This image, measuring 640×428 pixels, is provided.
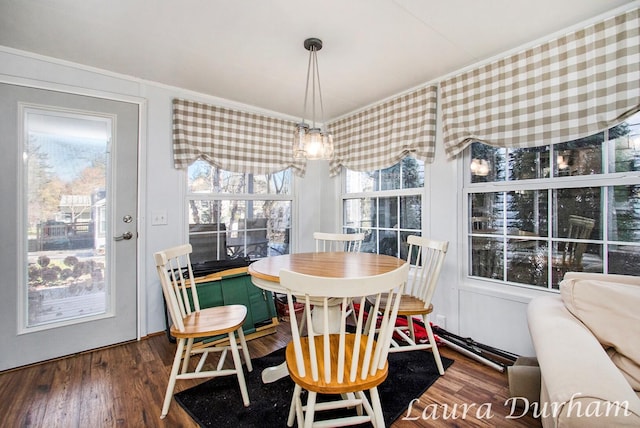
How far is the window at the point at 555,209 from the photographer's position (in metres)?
1.74

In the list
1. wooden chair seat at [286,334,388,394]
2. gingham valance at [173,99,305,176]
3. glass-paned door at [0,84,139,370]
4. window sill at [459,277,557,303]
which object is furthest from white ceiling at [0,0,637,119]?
wooden chair seat at [286,334,388,394]

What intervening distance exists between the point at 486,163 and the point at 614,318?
4.51 feet

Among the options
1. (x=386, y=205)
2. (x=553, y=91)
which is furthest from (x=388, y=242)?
(x=553, y=91)

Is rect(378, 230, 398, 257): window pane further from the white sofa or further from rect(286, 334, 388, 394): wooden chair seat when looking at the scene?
rect(286, 334, 388, 394): wooden chair seat

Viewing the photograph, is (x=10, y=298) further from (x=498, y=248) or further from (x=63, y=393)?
(x=498, y=248)

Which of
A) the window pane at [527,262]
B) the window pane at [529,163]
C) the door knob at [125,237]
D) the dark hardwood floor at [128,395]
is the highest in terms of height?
the window pane at [529,163]

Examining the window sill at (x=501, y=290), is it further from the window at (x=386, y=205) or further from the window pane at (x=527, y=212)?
the window at (x=386, y=205)

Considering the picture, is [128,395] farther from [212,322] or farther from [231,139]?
[231,139]

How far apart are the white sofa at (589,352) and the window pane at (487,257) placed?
641mm

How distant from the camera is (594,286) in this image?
4.38 ft

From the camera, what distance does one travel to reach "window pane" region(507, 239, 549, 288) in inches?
80.6

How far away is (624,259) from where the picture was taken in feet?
5.68

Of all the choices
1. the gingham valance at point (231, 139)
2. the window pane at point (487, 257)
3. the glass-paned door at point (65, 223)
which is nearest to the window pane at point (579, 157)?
the window pane at point (487, 257)

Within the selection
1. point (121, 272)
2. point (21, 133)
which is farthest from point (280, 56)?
point (121, 272)
